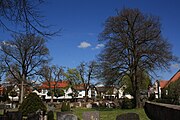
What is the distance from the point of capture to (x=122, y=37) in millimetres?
32281

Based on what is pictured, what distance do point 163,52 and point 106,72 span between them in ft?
24.3

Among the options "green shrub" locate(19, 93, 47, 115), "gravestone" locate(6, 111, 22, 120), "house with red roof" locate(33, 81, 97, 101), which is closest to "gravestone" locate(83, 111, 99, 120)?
"gravestone" locate(6, 111, 22, 120)

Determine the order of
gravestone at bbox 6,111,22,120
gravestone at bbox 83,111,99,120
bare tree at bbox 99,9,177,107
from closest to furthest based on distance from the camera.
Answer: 1. gravestone at bbox 83,111,99,120
2. gravestone at bbox 6,111,22,120
3. bare tree at bbox 99,9,177,107

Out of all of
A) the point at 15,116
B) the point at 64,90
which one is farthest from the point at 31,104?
the point at 64,90

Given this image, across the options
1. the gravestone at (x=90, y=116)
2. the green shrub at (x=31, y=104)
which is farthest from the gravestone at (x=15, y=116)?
the green shrub at (x=31, y=104)

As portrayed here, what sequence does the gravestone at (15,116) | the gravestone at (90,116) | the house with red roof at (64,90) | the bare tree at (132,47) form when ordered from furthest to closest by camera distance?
the house with red roof at (64,90), the bare tree at (132,47), the gravestone at (15,116), the gravestone at (90,116)

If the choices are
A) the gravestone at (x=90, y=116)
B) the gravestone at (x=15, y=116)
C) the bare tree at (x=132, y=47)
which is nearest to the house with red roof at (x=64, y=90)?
the bare tree at (x=132, y=47)

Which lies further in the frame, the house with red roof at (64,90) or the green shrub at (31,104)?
the house with red roof at (64,90)

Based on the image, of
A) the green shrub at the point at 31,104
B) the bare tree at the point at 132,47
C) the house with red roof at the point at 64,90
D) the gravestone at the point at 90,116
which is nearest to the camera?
the gravestone at the point at 90,116

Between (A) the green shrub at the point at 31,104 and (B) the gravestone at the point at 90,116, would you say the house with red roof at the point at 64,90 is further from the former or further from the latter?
(B) the gravestone at the point at 90,116

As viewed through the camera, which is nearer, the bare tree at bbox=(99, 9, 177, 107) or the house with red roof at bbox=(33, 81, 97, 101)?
the bare tree at bbox=(99, 9, 177, 107)

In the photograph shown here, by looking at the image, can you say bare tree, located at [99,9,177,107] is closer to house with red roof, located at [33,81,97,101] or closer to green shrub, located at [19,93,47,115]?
green shrub, located at [19,93,47,115]

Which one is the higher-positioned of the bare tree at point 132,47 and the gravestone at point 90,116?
the bare tree at point 132,47

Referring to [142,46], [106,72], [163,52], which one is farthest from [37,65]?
[163,52]
